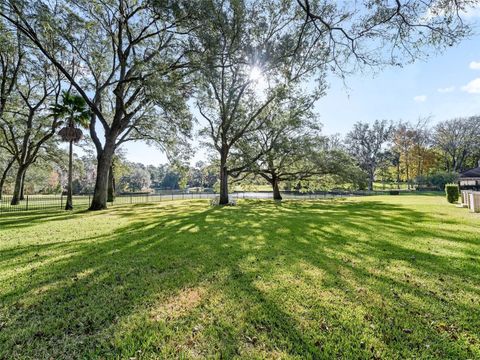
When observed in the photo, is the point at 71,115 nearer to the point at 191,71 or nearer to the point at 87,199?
the point at 191,71

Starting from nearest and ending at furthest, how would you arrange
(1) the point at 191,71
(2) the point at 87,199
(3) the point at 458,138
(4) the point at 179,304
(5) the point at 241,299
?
(4) the point at 179,304 → (5) the point at 241,299 → (1) the point at 191,71 → (2) the point at 87,199 → (3) the point at 458,138

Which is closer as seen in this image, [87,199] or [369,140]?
[87,199]

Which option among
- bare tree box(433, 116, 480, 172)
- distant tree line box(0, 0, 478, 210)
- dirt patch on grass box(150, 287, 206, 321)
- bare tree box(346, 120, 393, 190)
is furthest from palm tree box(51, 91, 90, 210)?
bare tree box(433, 116, 480, 172)

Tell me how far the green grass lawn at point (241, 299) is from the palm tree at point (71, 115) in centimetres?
1021

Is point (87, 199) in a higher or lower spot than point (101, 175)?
lower

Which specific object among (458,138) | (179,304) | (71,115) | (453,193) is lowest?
(179,304)

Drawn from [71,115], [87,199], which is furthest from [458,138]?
[87,199]

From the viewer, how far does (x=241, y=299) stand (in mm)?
3258

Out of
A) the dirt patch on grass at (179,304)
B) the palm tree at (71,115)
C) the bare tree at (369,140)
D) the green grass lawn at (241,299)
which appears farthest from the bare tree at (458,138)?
the dirt patch on grass at (179,304)

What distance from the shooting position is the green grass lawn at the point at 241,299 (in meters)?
2.36

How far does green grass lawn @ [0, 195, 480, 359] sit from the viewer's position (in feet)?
7.75

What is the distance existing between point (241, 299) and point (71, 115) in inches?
654

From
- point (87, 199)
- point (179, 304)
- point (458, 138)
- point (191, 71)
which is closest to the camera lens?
point (179, 304)

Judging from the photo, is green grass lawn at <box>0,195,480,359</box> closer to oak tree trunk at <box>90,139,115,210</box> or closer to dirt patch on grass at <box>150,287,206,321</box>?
dirt patch on grass at <box>150,287,206,321</box>
